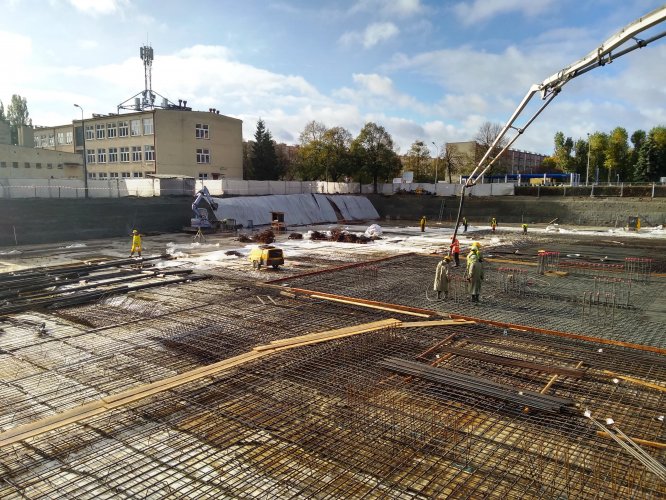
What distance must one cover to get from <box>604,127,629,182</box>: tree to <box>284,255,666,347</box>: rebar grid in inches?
2252

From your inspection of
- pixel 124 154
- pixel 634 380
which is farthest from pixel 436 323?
pixel 124 154

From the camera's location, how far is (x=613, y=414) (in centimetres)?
600

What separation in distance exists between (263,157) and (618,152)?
49666 mm

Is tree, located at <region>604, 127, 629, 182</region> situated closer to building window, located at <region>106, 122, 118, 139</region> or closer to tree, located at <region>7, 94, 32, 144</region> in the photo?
building window, located at <region>106, 122, 118, 139</region>

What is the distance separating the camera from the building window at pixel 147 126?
4319 centimetres

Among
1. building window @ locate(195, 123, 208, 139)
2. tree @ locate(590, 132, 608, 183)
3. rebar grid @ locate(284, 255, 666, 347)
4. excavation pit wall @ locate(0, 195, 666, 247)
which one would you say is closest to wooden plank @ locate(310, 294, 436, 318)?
rebar grid @ locate(284, 255, 666, 347)

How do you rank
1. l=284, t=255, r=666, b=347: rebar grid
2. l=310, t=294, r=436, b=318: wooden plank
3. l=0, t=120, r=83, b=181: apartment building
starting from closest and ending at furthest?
l=284, t=255, r=666, b=347: rebar grid → l=310, t=294, r=436, b=318: wooden plank → l=0, t=120, r=83, b=181: apartment building

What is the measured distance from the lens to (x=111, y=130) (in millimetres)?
47344

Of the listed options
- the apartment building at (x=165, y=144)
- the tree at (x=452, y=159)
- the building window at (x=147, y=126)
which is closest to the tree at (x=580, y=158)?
the tree at (x=452, y=159)

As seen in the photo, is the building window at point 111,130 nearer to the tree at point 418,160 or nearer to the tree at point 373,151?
the tree at point 373,151

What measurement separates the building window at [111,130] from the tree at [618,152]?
61.8 metres

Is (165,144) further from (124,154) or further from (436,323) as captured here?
(436,323)

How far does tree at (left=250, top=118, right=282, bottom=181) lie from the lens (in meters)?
51.6

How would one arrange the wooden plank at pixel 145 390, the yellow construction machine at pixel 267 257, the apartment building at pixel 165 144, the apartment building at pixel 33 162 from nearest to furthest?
1. the wooden plank at pixel 145 390
2. the yellow construction machine at pixel 267 257
3. the apartment building at pixel 33 162
4. the apartment building at pixel 165 144
